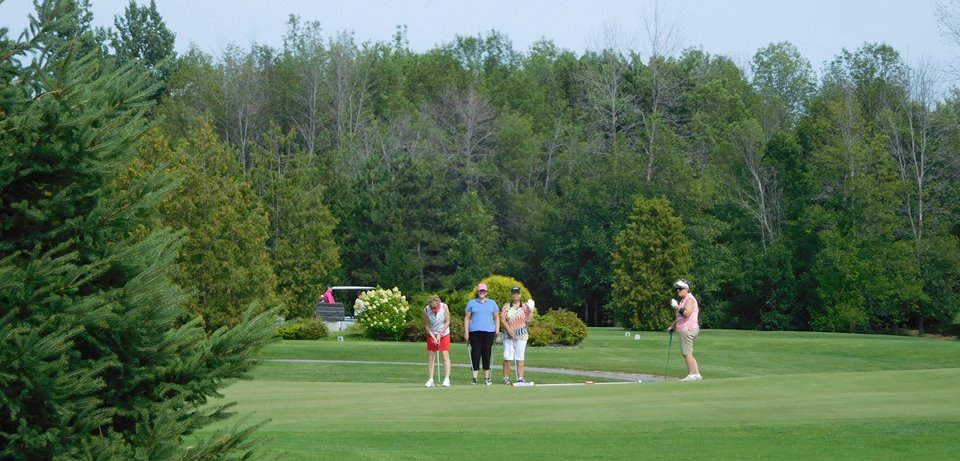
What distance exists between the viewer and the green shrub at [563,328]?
1654 inches

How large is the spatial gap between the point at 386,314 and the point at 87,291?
3742 cm

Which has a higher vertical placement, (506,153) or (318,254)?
(506,153)

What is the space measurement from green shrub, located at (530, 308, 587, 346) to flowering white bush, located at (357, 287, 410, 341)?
457cm

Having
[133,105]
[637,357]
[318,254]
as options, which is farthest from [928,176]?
Result: [133,105]

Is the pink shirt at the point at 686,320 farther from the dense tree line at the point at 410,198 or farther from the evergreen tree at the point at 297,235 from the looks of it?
the evergreen tree at the point at 297,235

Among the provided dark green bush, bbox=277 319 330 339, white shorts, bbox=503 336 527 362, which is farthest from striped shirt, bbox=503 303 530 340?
dark green bush, bbox=277 319 330 339

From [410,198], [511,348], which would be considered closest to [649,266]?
[410,198]

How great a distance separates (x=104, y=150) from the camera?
6695 mm

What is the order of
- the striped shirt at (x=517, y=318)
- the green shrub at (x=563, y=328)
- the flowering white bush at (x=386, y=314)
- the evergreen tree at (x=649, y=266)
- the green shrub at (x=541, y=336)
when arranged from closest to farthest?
the striped shirt at (x=517, y=318), the green shrub at (x=541, y=336), the green shrub at (x=563, y=328), the flowering white bush at (x=386, y=314), the evergreen tree at (x=649, y=266)

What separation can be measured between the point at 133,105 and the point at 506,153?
78786mm

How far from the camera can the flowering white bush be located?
145 ft

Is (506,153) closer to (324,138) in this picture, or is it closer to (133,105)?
(324,138)

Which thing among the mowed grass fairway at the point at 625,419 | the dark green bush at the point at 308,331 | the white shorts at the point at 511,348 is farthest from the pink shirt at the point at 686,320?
the dark green bush at the point at 308,331

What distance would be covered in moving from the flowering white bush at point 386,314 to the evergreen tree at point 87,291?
121 feet
